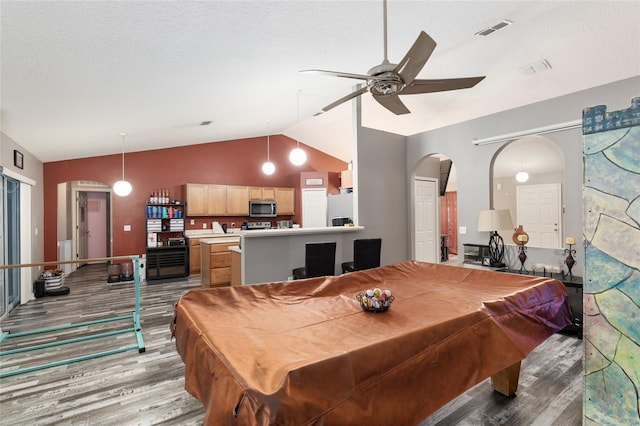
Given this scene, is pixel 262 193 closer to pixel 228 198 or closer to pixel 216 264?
pixel 228 198

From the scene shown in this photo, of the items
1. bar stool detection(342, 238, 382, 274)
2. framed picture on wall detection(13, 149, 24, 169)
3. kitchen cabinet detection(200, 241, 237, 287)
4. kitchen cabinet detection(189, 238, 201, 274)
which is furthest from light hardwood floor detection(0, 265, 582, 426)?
kitchen cabinet detection(189, 238, 201, 274)

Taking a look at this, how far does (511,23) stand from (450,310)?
2891 millimetres

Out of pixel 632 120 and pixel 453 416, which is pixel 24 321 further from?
pixel 632 120

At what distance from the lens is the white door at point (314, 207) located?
802 cm

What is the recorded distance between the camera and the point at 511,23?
9.85ft

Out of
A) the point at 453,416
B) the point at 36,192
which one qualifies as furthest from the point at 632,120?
the point at 36,192

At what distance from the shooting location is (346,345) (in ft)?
4.63

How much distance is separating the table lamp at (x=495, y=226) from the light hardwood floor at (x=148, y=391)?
1229mm

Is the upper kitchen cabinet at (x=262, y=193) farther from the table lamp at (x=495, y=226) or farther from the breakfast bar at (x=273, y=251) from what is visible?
the table lamp at (x=495, y=226)

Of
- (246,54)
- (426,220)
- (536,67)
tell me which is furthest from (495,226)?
(246,54)

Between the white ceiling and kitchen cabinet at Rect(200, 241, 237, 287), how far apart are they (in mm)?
2239

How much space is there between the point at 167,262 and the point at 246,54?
5125 mm

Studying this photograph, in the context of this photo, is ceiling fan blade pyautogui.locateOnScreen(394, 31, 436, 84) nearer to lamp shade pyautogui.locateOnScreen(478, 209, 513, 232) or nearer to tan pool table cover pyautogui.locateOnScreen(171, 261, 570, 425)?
tan pool table cover pyautogui.locateOnScreen(171, 261, 570, 425)

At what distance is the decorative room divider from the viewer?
151 centimetres
